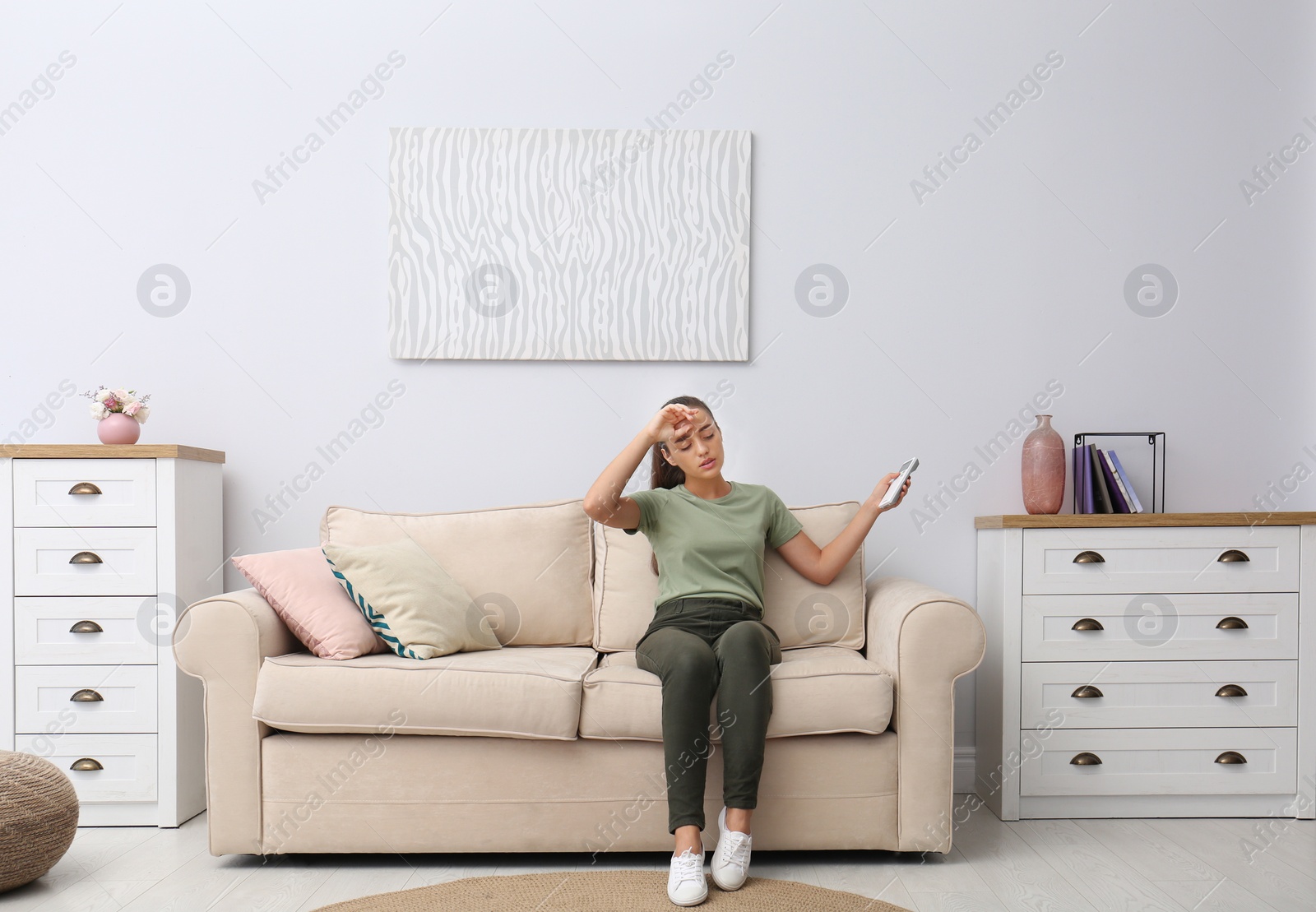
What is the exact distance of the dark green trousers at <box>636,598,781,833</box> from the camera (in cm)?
186

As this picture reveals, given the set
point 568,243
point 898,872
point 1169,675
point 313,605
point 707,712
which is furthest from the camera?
point 568,243

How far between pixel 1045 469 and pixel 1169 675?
0.64 metres

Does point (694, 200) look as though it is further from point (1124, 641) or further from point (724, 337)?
point (1124, 641)

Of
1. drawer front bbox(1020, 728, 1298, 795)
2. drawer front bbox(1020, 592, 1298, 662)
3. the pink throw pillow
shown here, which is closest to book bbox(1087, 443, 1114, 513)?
drawer front bbox(1020, 592, 1298, 662)

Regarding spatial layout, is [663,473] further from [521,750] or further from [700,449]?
[521,750]

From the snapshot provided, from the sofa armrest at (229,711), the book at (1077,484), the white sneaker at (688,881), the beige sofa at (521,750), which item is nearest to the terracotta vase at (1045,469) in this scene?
the book at (1077,484)

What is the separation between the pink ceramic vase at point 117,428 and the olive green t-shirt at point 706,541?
4.71 ft

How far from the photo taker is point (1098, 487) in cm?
263

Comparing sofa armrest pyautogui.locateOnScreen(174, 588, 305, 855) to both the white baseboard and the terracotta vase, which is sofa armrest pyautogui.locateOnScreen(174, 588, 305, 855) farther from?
the terracotta vase

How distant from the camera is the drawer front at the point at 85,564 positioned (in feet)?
7.61

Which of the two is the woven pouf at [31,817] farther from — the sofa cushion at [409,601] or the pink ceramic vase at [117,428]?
the pink ceramic vase at [117,428]

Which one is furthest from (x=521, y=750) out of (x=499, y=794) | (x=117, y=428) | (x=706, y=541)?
(x=117, y=428)

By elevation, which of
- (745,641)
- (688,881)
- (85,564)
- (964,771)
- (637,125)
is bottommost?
(964,771)

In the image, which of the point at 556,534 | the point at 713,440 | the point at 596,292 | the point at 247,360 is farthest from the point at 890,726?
the point at 247,360
